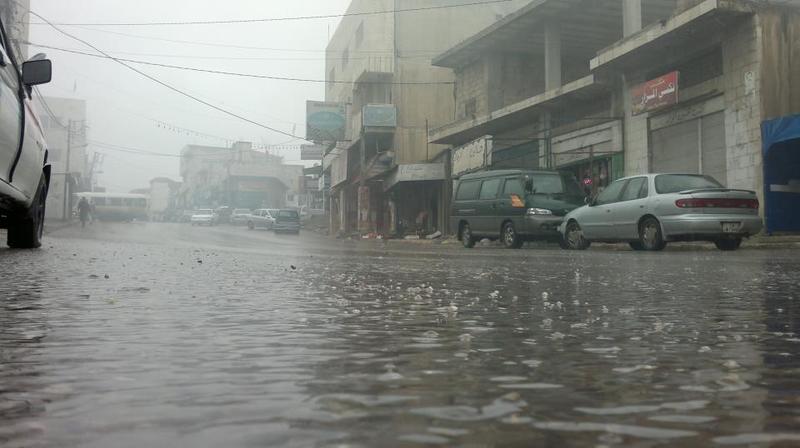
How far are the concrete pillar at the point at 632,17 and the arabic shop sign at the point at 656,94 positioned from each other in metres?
1.56

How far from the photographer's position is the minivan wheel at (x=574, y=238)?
14273mm

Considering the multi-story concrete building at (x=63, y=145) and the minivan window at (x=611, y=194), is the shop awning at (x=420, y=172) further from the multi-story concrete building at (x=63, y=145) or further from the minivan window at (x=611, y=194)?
the multi-story concrete building at (x=63, y=145)

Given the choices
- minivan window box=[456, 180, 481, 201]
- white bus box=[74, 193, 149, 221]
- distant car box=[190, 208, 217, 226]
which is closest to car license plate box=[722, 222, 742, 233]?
minivan window box=[456, 180, 481, 201]

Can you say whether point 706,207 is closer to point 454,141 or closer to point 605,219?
point 605,219

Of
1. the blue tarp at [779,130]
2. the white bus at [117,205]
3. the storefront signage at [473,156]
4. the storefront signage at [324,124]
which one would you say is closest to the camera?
the blue tarp at [779,130]

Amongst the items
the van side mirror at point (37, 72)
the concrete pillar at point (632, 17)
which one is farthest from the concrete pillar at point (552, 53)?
the van side mirror at point (37, 72)

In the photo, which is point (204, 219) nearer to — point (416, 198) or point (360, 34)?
point (360, 34)

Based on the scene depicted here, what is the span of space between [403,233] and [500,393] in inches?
1217

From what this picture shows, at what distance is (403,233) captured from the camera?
106 feet

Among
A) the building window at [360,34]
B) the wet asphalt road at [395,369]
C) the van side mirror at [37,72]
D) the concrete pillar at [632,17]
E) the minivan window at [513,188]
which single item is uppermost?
the building window at [360,34]

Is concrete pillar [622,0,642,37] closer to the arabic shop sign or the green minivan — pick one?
the arabic shop sign

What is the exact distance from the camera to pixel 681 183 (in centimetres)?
1228

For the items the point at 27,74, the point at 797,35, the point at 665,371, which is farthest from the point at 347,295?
the point at 797,35

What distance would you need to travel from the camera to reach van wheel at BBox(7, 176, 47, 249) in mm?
9188
